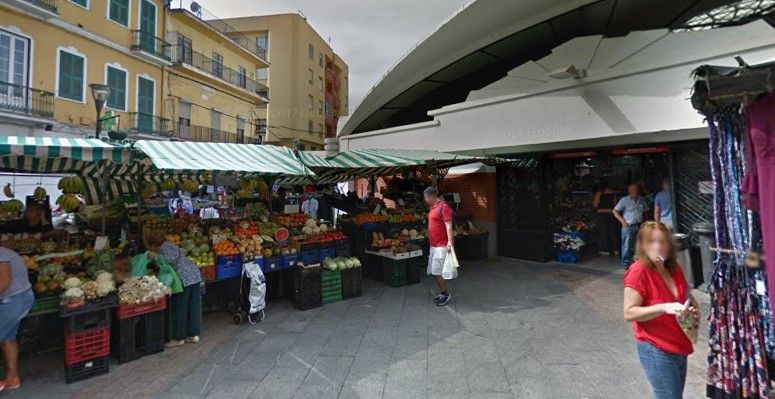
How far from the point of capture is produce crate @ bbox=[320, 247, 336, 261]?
6.83 meters

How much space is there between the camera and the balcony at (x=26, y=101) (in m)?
13.3

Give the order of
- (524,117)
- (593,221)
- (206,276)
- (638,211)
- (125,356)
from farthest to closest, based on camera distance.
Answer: (593,221)
(524,117)
(638,211)
(206,276)
(125,356)

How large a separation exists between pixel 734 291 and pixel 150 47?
82.5 ft

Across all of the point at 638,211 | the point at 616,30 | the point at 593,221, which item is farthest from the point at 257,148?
the point at 616,30

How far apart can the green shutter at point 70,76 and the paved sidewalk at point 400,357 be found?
1597 centimetres

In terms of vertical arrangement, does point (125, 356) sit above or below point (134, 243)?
below

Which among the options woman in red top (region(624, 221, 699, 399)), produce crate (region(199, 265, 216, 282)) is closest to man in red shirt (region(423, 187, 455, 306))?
produce crate (region(199, 265, 216, 282))

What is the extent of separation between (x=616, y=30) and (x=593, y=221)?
596 centimetres

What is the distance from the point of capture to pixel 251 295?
556cm

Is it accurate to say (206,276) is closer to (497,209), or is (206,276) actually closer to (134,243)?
(134,243)

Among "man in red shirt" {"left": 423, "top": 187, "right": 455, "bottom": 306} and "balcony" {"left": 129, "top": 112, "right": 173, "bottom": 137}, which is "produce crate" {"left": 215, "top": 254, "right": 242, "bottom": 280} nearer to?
"man in red shirt" {"left": 423, "top": 187, "right": 455, "bottom": 306}

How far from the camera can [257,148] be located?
6.60 metres

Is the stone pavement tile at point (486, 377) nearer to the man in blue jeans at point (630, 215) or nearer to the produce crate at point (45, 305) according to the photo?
the produce crate at point (45, 305)

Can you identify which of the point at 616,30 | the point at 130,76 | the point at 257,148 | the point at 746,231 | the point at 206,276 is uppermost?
the point at 130,76
